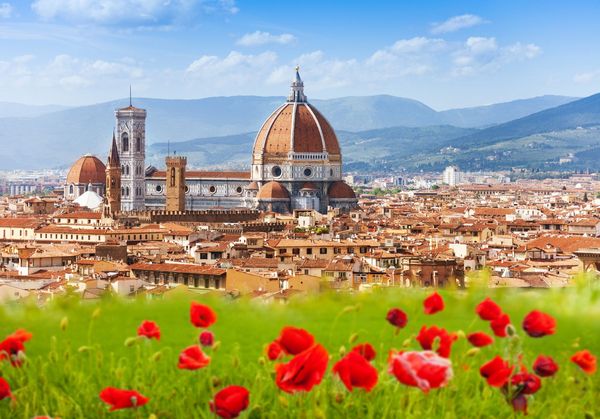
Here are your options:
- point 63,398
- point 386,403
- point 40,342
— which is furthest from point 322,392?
point 40,342

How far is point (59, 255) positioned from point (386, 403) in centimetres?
3162

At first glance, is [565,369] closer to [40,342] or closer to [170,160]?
[40,342]

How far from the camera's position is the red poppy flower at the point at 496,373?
4.02 meters

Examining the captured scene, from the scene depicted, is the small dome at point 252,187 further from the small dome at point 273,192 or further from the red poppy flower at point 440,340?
the red poppy flower at point 440,340

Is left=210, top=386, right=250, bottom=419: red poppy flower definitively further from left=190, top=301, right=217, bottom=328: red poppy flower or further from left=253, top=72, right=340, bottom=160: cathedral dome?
left=253, top=72, right=340, bottom=160: cathedral dome

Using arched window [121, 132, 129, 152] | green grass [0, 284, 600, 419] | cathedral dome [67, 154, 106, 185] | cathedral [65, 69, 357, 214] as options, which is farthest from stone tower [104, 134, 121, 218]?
green grass [0, 284, 600, 419]

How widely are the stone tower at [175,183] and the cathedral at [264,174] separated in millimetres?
62

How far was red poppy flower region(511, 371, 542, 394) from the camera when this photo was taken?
410 cm

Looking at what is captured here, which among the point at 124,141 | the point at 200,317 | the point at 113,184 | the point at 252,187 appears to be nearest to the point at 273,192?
the point at 252,187

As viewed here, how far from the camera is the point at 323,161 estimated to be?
264ft

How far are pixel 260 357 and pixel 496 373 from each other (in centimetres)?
111

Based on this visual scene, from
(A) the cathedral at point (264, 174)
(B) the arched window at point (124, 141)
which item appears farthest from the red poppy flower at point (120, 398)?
(B) the arched window at point (124, 141)

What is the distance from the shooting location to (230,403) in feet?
12.1

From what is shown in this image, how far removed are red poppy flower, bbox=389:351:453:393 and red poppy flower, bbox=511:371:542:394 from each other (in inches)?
24.2
